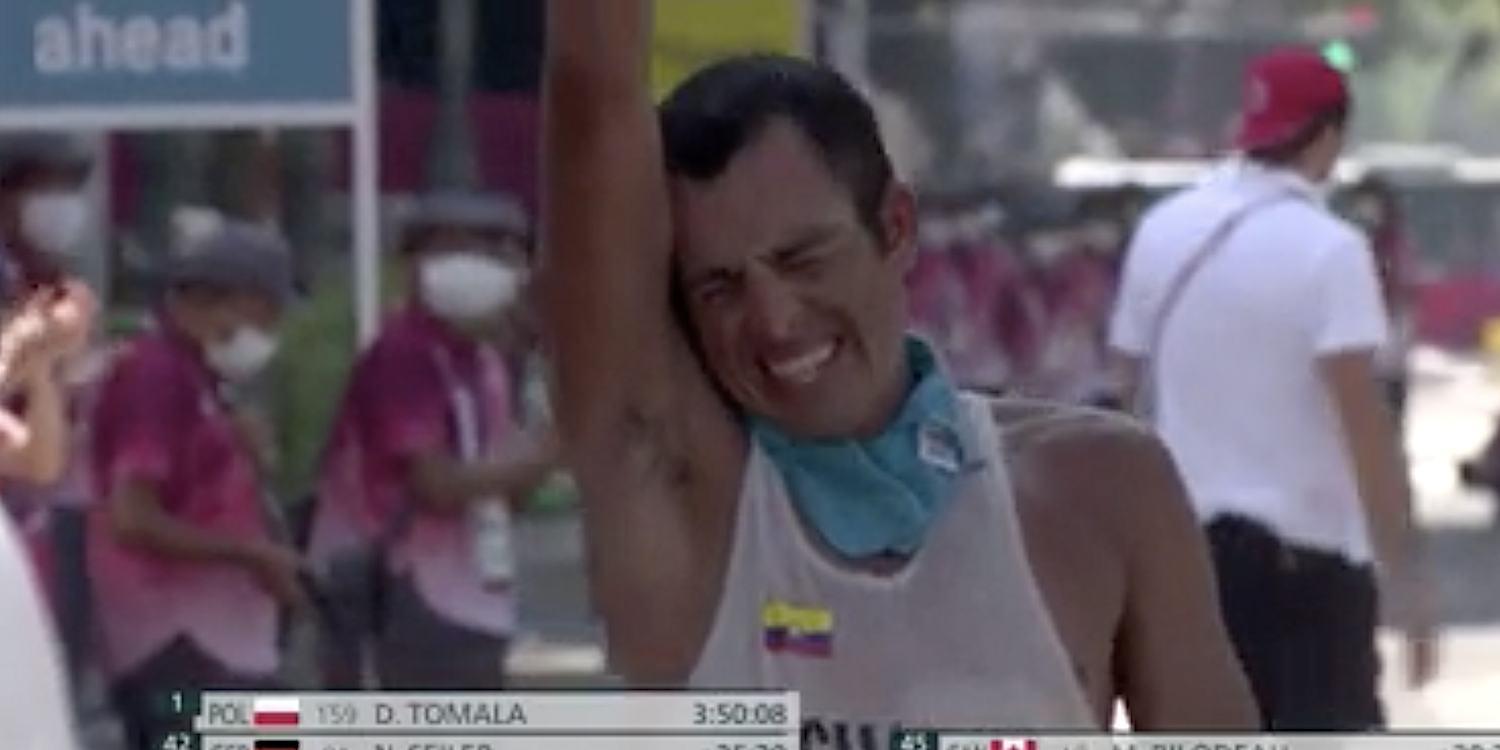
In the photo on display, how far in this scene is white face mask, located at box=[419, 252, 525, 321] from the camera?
9.52 ft

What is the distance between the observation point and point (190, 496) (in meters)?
2.76

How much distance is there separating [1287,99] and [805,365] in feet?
4.59

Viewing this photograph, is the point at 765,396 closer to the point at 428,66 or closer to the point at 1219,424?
the point at 1219,424

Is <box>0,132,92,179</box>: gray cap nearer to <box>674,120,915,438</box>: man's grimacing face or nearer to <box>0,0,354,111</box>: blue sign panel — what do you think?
<box>0,0,354,111</box>: blue sign panel

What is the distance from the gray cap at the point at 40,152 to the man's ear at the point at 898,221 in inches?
58.5

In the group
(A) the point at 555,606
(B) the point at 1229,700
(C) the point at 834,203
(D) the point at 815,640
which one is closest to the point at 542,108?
(C) the point at 834,203

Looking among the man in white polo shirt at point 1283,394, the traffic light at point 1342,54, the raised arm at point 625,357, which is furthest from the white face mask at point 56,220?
the raised arm at point 625,357

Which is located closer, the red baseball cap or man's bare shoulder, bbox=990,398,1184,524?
man's bare shoulder, bbox=990,398,1184,524

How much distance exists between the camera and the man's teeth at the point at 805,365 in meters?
1.36

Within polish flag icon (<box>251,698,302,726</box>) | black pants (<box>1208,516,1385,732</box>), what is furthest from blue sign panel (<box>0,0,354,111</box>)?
polish flag icon (<box>251,698,302,726</box>)

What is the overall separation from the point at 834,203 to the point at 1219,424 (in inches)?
49.4

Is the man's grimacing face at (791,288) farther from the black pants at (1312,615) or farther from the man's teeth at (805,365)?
the black pants at (1312,615)

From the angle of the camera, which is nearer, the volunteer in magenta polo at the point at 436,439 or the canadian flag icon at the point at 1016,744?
the canadian flag icon at the point at 1016,744

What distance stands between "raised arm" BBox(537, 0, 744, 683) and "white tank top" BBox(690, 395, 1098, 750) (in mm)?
18
